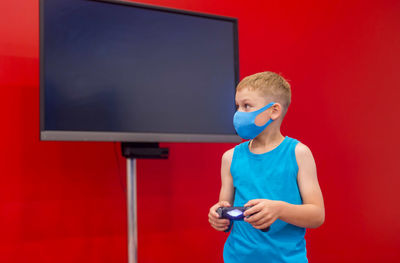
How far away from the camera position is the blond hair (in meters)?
1.30

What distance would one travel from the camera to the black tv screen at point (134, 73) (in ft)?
5.06

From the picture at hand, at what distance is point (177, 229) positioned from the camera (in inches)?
80.5

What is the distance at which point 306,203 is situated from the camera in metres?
1.21

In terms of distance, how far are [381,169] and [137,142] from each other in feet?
5.65

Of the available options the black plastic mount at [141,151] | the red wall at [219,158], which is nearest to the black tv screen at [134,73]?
the black plastic mount at [141,151]

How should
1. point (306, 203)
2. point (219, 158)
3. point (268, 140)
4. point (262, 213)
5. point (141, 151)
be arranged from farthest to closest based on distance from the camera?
point (219, 158) → point (141, 151) → point (268, 140) → point (306, 203) → point (262, 213)

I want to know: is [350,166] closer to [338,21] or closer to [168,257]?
[338,21]

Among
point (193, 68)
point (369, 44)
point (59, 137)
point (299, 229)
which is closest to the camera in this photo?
point (299, 229)

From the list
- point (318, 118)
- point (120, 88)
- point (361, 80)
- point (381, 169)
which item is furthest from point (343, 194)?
point (120, 88)

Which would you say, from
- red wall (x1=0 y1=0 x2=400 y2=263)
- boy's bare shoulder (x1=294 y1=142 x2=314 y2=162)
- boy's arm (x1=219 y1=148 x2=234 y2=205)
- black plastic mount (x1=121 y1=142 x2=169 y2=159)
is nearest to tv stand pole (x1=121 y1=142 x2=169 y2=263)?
black plastic mount (x1=121 y1=142 x2=169 y2=159)

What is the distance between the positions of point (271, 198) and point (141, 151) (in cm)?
64

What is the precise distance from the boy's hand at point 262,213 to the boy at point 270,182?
0.02m

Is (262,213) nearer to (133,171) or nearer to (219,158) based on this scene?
(133,171)

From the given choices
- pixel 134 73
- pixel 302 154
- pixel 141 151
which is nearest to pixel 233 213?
pixel 302 154
